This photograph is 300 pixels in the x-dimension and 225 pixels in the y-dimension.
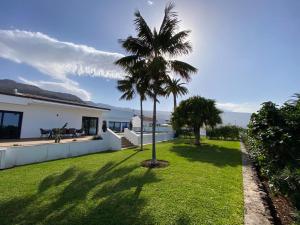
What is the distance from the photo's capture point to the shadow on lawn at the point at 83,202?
4984 millimetres

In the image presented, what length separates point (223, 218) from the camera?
16.0ft

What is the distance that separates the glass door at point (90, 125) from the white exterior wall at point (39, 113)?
104 cm

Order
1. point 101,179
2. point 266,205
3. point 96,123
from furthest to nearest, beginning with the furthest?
1. point 96,123
2. point 101,179
3. point 266,205

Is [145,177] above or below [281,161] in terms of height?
below

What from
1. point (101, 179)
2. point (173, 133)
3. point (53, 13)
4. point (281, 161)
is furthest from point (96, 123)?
point (281, 161)

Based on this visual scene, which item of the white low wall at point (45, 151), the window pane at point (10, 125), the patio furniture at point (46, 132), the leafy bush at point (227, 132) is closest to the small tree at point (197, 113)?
the white low wall at point (45, 151)

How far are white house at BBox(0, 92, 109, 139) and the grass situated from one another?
25.1ft

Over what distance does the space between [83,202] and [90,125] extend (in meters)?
19.4

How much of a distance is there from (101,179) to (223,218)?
5130 mm

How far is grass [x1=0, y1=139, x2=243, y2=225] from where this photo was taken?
5014 mm

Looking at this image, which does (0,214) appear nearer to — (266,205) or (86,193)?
(86,193)

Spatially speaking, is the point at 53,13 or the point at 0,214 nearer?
the point at 0,214

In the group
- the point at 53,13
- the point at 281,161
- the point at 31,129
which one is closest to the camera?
the point at 281,161

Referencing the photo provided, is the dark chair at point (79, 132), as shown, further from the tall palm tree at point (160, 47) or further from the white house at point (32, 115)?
the tall palm tree at point (160, 47)
